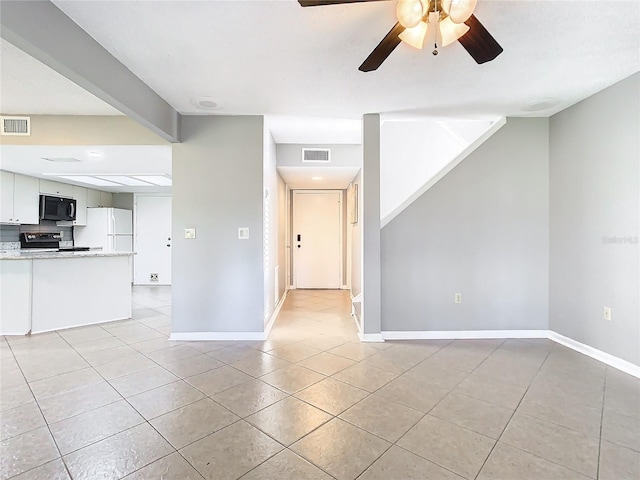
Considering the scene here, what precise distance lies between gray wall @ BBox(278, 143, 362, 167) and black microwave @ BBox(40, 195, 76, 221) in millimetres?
4271

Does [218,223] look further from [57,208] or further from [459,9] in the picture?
[57,208]

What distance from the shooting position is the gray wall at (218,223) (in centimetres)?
339

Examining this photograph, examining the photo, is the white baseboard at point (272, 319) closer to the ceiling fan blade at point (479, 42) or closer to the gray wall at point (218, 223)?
the gray wall at point (218, 223)

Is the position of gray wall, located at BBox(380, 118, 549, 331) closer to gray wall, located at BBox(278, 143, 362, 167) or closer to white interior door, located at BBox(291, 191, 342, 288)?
gray wall, located at BBox(278, 143, 362, 167)

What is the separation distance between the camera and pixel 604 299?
2850 millimetres

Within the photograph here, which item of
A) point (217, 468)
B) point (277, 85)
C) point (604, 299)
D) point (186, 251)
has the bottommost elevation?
point (217, 468)

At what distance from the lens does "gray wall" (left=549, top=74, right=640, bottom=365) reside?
102 inches

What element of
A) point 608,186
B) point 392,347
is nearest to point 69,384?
point 392,347

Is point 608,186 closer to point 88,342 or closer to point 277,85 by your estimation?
point 277,85

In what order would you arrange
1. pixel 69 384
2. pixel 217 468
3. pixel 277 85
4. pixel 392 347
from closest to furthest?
1. pixel 217 468
2. pixel 69 384
3. pixel 277 85
4. pixel 392 347

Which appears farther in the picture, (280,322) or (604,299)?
(280,322)

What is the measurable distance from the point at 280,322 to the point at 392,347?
1550 mm

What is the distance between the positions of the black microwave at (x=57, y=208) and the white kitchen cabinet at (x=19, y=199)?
93mm

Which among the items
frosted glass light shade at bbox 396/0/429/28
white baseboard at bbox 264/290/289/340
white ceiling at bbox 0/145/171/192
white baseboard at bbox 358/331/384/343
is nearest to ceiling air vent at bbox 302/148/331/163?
white ceiling at bbox 0/145/171/192
